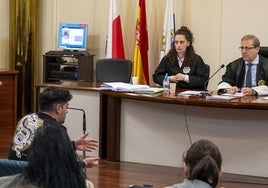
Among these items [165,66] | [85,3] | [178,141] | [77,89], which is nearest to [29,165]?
[178,141]

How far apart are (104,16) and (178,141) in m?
3.26

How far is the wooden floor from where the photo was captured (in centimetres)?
466

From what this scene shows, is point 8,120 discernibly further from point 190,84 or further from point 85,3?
point 190,84

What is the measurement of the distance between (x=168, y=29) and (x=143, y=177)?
2.68 meters

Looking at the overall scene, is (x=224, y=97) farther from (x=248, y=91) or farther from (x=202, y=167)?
(x=202, y=167)

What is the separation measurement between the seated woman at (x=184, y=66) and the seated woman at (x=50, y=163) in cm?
356

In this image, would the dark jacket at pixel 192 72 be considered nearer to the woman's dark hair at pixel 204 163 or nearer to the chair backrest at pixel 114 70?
the chair backrest at pixel 114 70

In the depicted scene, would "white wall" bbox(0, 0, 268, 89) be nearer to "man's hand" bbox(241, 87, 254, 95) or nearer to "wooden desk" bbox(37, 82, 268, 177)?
"man's hand" bbox(241, 87, 254, 95)

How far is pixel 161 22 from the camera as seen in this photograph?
7305mm

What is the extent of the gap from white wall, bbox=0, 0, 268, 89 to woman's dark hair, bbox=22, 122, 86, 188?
5.00 meters

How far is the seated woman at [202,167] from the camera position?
6.48 ft

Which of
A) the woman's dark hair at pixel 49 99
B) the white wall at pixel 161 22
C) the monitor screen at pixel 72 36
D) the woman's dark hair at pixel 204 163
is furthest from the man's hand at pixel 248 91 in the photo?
the monitor screen at pixel 72 36

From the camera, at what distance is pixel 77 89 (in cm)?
542

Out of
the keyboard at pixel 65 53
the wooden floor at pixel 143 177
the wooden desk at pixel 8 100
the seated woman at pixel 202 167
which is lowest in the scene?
the wooden floor at pixel 143 177
